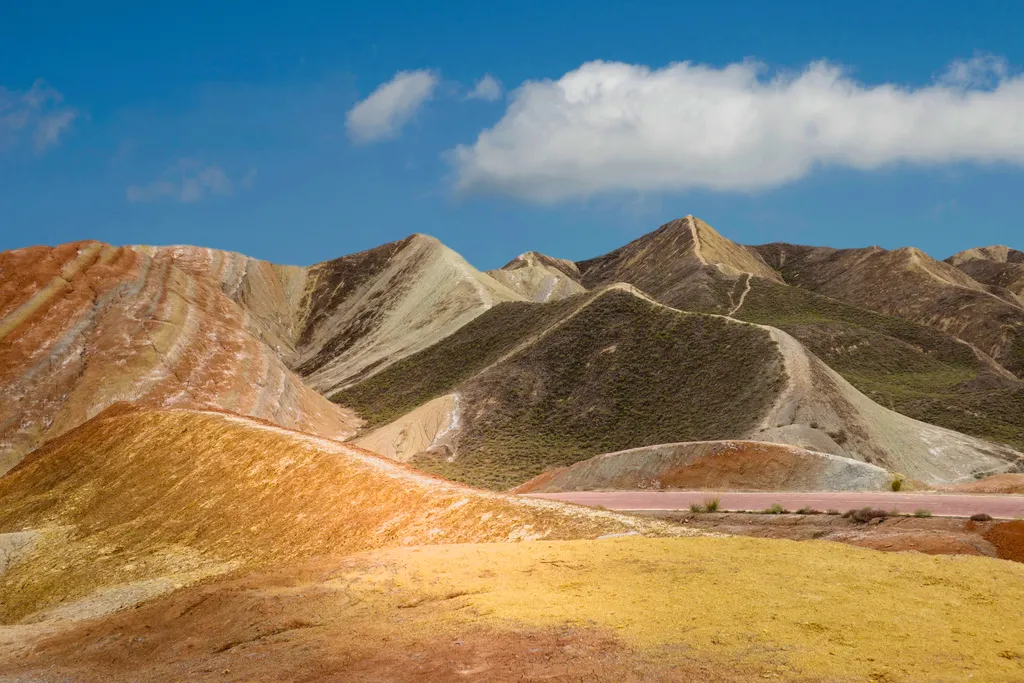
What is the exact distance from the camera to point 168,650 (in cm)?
1348

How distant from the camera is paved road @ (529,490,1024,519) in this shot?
75.0 ft

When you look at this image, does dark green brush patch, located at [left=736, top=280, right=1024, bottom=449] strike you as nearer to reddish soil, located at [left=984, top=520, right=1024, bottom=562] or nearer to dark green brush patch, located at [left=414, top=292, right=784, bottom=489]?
dark green brush patch, located at [left=414, top=292, right=784, bottom=489]

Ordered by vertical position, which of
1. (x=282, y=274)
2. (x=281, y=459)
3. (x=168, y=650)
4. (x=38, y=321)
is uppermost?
(x=282, y=274)

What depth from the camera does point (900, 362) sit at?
89750 mm

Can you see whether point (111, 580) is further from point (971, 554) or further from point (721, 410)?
point (721, 410)

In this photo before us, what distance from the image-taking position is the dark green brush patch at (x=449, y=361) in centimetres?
7212

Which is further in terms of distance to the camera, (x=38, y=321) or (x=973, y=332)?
(x=973, y=332)

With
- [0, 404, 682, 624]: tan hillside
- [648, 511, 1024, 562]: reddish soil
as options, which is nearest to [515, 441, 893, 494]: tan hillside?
[648, 511, 1024, 562]: reddish soil

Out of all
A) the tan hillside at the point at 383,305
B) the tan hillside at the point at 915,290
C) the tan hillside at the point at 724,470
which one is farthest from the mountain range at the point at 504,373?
the tan hillside at the point at 724,470

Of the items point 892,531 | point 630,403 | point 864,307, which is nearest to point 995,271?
point 864,307

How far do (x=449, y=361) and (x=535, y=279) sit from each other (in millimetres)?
76042

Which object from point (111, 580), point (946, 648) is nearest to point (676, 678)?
point (946, 648)

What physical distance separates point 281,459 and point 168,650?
885cm

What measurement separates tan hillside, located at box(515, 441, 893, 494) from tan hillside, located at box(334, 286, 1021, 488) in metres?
9.54
